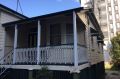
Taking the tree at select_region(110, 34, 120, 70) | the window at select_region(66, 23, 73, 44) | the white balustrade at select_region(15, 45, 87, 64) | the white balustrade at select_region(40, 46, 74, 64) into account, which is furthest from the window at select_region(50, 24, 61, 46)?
the tree at select_region(110, 34, 120, 70)

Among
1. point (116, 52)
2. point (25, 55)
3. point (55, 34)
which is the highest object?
point (55, 34)

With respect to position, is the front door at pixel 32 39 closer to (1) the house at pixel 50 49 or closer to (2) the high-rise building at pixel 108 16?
(1) the house at pixel 50 49

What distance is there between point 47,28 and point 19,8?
12317mm

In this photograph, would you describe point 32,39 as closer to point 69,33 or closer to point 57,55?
point 69,33

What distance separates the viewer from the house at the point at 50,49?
31.5 feet

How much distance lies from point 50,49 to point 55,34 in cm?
293

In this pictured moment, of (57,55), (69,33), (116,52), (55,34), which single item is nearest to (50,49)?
(57,55)

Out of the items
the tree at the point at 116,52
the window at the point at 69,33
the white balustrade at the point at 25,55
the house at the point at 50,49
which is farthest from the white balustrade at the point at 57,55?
the tree at the point at 116,52

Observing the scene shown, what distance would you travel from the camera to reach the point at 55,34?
1324cm

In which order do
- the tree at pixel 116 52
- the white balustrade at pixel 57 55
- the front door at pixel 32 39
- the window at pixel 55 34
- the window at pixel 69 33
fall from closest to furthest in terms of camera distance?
the white balustrade at pixel 57 55
the window at pixel 69 33
the window at pixel 55 34
the front door at pixel 32 39
the tree at pixel 116 52

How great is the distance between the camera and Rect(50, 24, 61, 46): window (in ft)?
43.0

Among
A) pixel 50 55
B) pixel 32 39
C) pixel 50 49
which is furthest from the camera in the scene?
pixel 32 39

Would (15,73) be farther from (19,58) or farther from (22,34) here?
(22,34)

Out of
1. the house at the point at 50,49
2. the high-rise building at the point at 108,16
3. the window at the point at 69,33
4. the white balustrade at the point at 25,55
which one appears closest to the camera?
the house at the point at 50,49
